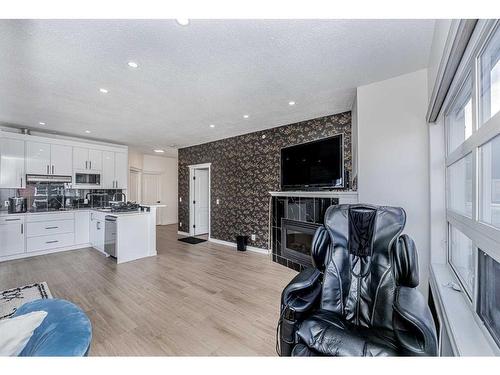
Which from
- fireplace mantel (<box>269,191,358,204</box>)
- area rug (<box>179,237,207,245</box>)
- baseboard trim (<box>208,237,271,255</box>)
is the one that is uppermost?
fireplace mantel (<box>269,191,358,204</box>)

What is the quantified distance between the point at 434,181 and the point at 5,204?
6960 mm

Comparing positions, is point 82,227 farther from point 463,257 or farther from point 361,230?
point 463,257

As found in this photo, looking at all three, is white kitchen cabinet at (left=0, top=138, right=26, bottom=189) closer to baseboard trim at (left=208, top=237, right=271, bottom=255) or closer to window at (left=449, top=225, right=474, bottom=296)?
baseboard trim at (left=208, top=237, right=271, bottom=255)

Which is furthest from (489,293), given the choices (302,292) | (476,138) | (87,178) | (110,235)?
(87,178)

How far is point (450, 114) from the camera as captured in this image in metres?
1.93

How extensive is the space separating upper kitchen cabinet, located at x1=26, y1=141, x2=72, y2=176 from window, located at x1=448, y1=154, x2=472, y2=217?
6415 millimetres

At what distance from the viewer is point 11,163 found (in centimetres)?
414

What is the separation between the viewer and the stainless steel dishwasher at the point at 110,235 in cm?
400

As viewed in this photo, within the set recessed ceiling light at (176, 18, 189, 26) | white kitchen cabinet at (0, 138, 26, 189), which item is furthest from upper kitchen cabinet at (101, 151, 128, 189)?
recessed ceiling light at (176, 18, 189, 26)

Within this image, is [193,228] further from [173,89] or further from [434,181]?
[434,181]

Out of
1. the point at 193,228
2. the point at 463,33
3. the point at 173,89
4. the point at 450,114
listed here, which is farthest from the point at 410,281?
the point at 193,228

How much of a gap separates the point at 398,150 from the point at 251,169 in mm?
2907

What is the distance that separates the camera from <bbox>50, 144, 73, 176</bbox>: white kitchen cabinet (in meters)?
4.59

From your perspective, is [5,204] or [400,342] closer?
[400,342]
